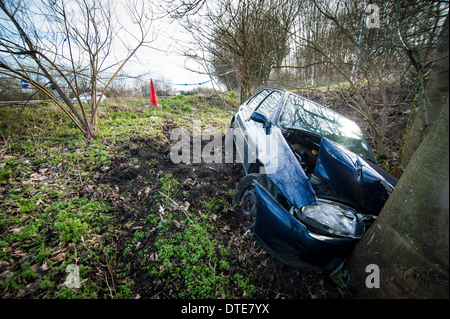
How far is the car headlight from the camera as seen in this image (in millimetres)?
1543

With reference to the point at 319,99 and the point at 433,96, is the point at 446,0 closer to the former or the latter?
the point at 433,96

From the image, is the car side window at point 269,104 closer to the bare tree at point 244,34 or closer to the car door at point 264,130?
the car door at point 264,130

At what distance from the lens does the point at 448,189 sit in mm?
1051

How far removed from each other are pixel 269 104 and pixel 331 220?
217 cm

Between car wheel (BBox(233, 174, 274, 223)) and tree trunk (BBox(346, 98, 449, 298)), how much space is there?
93 centimetres

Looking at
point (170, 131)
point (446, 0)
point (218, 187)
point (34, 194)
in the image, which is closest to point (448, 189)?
point (446, 0)

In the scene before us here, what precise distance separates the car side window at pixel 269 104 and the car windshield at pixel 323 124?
0.65 ft

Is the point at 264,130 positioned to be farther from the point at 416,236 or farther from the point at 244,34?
the point at 244,34

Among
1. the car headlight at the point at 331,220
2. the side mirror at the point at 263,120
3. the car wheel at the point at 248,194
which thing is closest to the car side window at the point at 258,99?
the side mirror at the point at 263,120

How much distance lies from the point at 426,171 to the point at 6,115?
6515 mm

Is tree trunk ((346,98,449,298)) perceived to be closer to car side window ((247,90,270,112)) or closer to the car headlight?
the car headlight

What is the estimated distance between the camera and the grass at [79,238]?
1.60 m

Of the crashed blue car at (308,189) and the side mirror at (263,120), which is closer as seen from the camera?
the crashed blue car at (308,189)

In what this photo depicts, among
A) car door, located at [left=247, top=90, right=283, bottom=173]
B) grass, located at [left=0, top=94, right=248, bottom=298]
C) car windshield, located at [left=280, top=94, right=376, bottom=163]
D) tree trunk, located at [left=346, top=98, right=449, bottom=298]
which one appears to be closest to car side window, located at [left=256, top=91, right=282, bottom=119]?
car door, located at [left=247, top=90, right=283, bottom=173]
